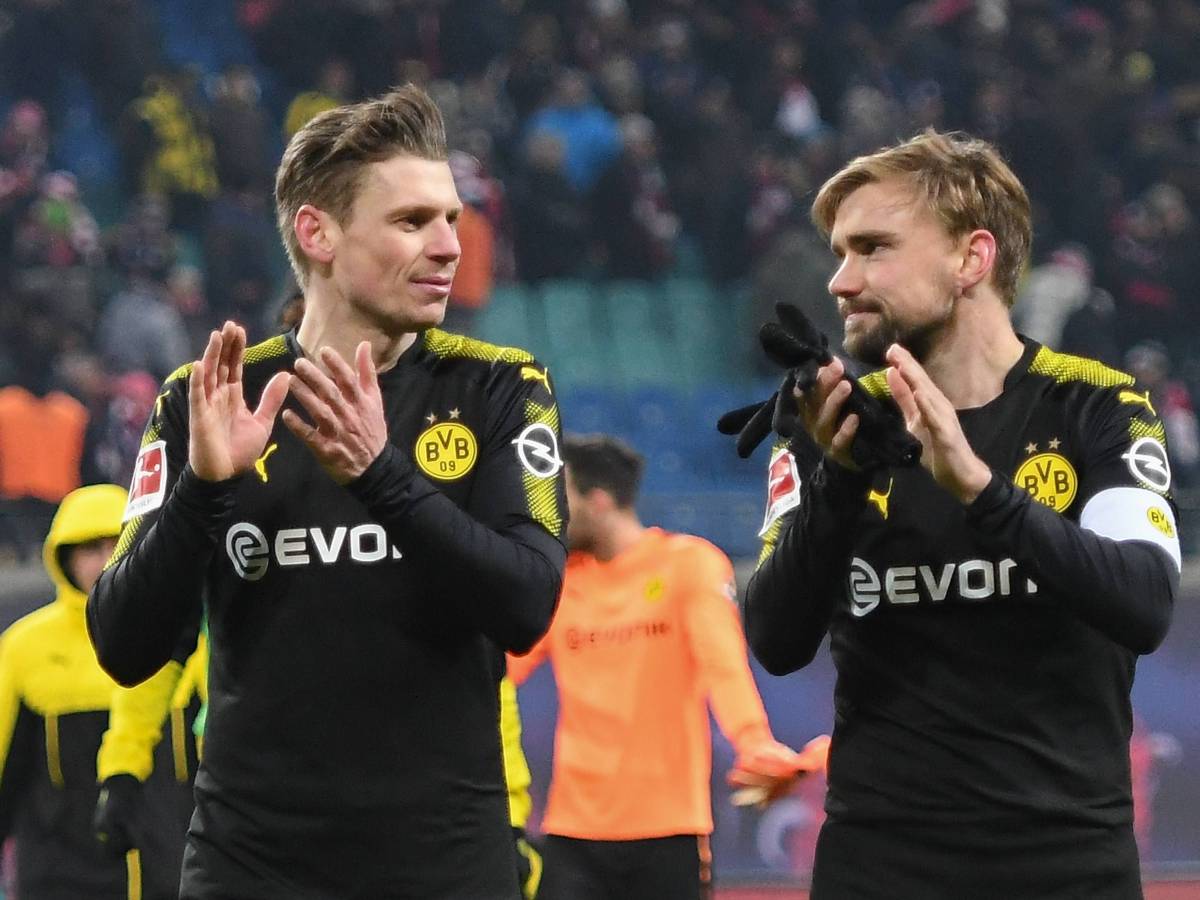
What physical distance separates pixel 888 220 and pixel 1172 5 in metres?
12.9

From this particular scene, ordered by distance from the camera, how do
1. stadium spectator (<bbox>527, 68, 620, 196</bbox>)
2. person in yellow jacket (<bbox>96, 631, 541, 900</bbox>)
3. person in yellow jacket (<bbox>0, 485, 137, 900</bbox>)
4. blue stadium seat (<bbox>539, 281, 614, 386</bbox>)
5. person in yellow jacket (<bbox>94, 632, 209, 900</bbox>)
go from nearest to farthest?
person in yellow jacket (<bbox>96, 631, 541, 900</bbox>), person in yellow jacket (<bbox>94, 632, 209, 900</bbox>), person in yellow jacket (<bbox>0, 485, 137, 900</bbox>), blue stadium seat (<bbox>539, 281, 614, 386</bbox>), stadium spectator (<bbox>527, 68, 620, 196</bbox>)

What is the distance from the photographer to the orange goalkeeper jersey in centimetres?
595

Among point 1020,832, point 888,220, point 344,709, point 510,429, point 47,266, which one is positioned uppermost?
point 47,266

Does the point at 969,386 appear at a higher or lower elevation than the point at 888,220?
lower

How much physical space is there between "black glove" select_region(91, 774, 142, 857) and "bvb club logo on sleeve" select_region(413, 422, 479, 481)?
7.70 feet

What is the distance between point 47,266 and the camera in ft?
41.2

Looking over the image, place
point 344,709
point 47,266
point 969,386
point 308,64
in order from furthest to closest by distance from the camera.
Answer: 1. point 308,64
2. point 47,266
3. point 969,386
4. point 344,709

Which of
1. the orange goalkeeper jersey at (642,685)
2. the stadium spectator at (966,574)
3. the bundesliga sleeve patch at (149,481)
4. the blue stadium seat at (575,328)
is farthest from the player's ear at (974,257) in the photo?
the blue stadium seat at (575,328)

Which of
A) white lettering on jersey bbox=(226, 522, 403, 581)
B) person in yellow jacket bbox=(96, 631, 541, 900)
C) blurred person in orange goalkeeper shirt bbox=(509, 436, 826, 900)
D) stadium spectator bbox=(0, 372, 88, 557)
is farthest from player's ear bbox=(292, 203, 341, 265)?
stadium spectator bbox=(0, 372, 88, 557)

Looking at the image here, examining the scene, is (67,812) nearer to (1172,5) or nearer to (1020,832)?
(1020,832)

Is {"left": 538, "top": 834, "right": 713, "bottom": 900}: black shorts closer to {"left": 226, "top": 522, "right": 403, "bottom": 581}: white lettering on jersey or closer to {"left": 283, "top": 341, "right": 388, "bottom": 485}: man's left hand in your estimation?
{"left": 226, "top": 522, "right": 403, "bottom": 581}: white lettering on jersey

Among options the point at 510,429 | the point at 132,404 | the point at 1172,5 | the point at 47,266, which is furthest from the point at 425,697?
the point at 1172,5

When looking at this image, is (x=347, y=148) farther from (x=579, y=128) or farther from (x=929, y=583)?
Answer: (x=579, y=128)

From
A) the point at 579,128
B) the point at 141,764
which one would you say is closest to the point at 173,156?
the point at 579,128
